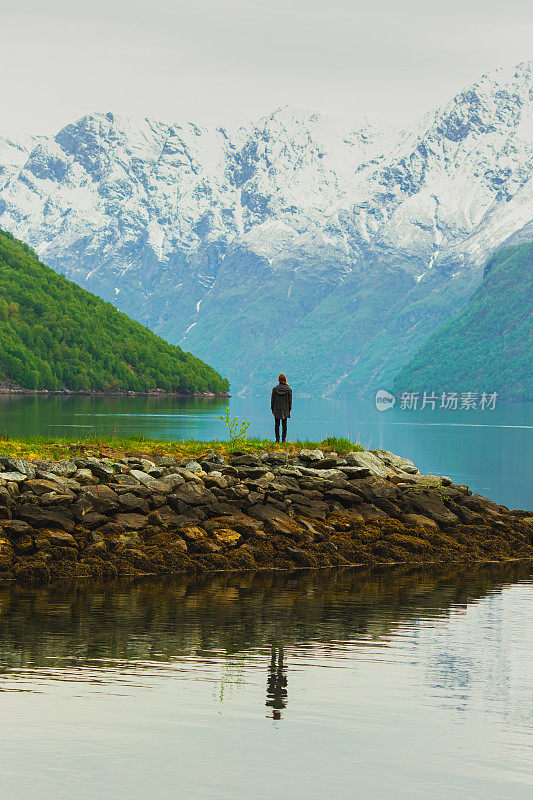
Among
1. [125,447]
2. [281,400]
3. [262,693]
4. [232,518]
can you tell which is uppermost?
[281,400]

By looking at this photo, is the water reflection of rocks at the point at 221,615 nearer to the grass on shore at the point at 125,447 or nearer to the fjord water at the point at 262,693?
the fjord water at the point at 262,693

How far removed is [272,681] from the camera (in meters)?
17.7

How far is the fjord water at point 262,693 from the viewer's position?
43.3 feet

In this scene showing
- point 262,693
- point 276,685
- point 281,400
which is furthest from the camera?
point 281,400

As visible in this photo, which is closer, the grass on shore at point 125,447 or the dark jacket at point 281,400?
the grass on shore at point 125,447

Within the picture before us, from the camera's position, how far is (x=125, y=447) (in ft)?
137

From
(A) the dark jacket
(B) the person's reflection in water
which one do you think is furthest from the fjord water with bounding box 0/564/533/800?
(A) the dark jacket

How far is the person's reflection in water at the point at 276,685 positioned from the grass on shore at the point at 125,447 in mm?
19807

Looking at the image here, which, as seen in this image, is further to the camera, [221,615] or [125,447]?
[125,447]

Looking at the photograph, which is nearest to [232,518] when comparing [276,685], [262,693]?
[276,685]

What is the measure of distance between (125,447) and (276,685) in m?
25.1

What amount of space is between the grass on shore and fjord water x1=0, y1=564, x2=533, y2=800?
12871 millimetres

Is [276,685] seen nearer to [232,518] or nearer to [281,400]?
[232,518]

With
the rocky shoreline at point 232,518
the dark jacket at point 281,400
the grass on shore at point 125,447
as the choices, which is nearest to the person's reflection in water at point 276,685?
the rocky shoreline at point 232,518
